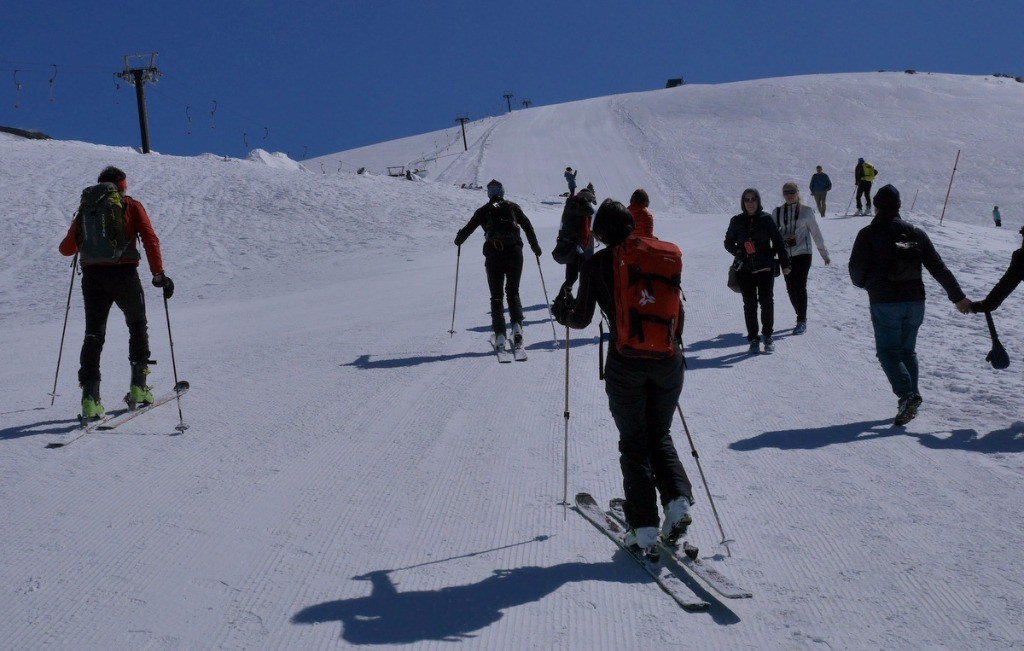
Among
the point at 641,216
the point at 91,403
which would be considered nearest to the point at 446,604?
the point at 641,216

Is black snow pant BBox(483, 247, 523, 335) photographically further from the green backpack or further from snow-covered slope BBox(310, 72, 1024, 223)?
snow-covered slope BBox(310, 72, 1024, 223)

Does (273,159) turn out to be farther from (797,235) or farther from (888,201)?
(888,201)

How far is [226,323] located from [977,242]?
56.7 ft

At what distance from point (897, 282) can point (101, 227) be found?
20.3 ft

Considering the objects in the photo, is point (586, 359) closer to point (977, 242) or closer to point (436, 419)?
point (436, 419)

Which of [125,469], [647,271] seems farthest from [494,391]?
[647,271]

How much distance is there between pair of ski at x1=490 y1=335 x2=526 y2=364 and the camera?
30.6 ft

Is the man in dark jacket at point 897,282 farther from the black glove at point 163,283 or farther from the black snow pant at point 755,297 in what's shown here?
the black glove at point 163,283

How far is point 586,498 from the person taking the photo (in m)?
5.07

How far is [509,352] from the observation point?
384 inches

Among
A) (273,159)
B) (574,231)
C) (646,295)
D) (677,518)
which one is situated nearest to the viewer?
(646,295)

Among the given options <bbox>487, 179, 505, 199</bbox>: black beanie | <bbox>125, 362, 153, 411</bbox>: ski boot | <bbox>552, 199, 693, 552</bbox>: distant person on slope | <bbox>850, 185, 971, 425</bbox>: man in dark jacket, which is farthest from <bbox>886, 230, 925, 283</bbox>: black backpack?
<bbox>125, 362, 153, 411</bbox>: ski boot

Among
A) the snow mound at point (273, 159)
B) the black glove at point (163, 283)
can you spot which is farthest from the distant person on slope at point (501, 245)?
the snow mound at point (273, 159)

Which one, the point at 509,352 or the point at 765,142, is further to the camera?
the point at 765,142
